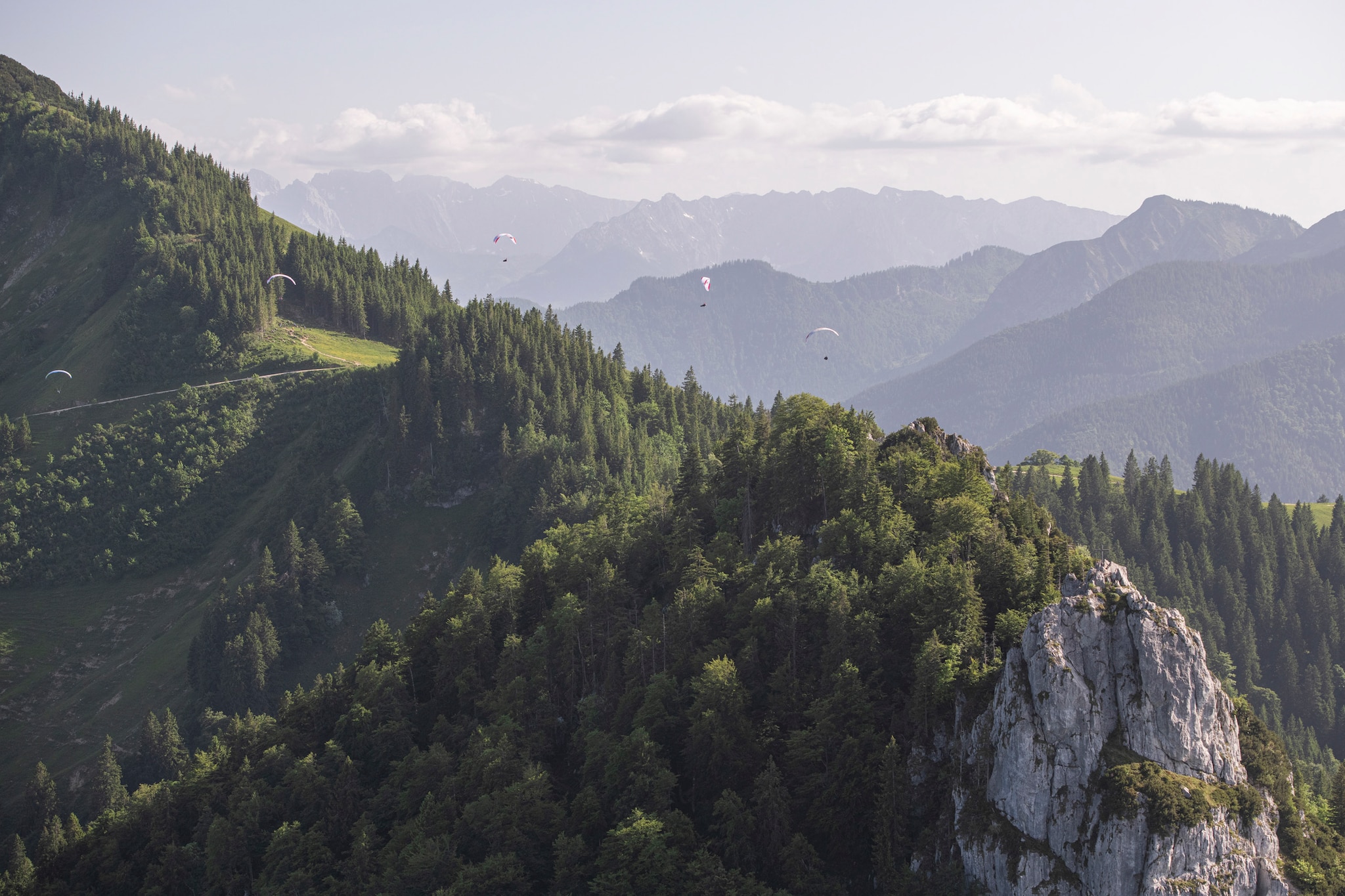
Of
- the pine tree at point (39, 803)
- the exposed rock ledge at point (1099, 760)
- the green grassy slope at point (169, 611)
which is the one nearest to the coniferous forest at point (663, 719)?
the pine tree at point (39, 803)

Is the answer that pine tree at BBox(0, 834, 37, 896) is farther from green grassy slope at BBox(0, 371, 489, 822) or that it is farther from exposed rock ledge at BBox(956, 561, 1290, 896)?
exposed rock ledge at BBox(956, 561, 1290, 896)

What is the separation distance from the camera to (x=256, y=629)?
14938 centimetres

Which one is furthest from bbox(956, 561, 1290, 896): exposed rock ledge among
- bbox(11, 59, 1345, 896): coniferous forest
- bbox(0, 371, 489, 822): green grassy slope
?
bbox(0, 371, 489, 822): green grassy slope

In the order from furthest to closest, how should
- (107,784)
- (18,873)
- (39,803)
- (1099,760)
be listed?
(107,784) → (39,803) → (18,873) → (1099,760)

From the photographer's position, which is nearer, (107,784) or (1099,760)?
(1099,760)

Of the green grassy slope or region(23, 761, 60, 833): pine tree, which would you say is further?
the green grassy slope

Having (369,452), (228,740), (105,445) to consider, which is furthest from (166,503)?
(228,740)

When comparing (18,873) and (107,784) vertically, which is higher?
(18,873)

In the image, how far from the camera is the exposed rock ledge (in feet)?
199

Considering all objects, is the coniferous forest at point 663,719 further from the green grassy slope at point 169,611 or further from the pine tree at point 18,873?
the green grassy slope at point 169,611

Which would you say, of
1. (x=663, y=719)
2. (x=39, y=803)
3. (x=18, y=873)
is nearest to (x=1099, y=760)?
(x=663, y=719)

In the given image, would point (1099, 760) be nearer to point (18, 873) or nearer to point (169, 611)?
point (18, 873)

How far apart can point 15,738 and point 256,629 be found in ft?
119

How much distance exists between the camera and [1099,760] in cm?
6359
